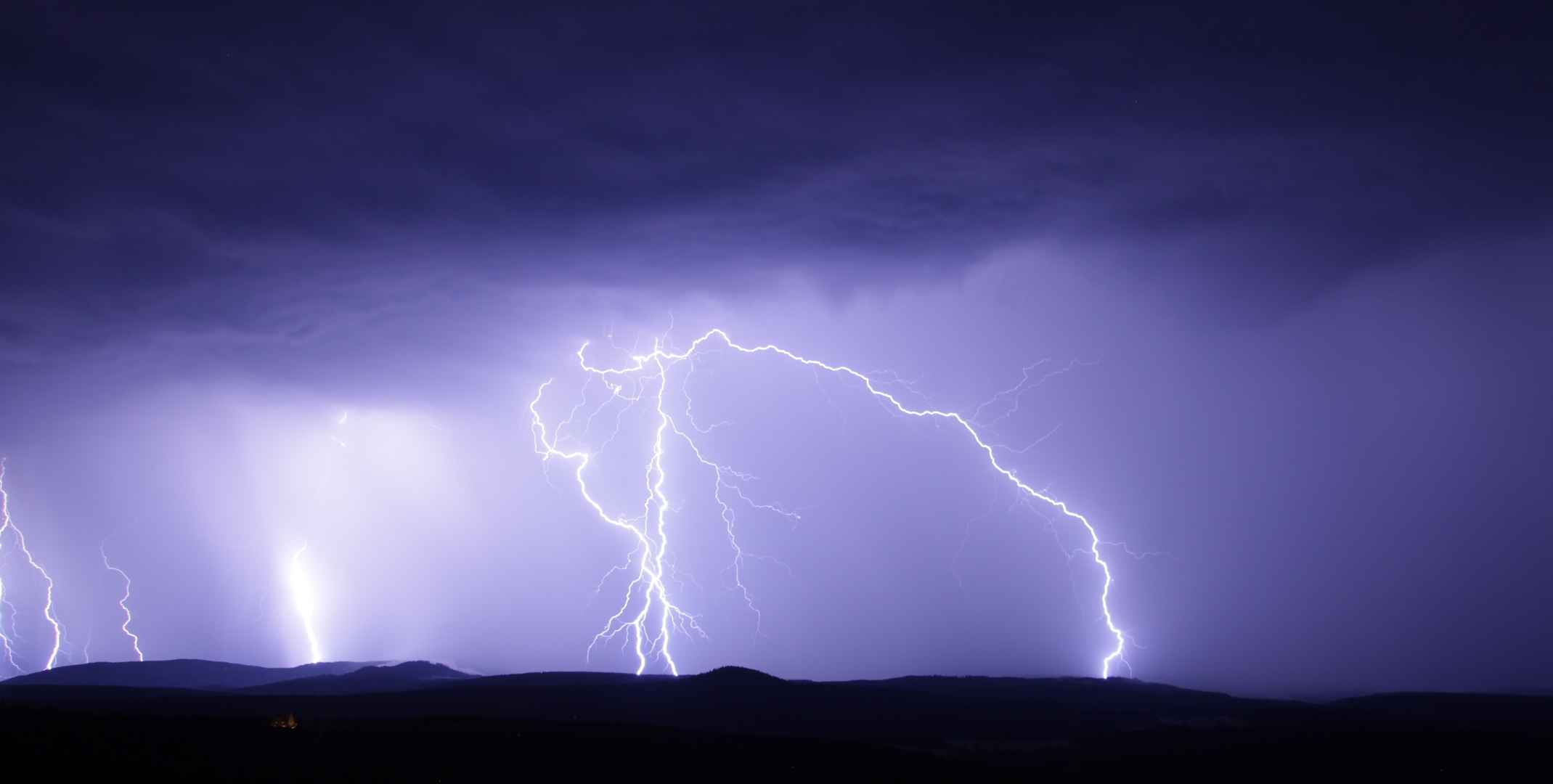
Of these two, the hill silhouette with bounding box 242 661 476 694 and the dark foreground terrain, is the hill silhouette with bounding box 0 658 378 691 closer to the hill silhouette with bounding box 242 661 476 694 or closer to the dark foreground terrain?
the hill silhouette with bounding box 242 661 476 694

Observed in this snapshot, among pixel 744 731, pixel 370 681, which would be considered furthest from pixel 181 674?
pixel 744 731

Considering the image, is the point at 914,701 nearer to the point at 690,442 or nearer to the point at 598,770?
the point at 598,770

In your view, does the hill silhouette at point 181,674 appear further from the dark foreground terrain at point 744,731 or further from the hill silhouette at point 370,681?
the dark foreground terrain at point 744,731

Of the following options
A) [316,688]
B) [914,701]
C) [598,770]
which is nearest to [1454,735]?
[914,701]

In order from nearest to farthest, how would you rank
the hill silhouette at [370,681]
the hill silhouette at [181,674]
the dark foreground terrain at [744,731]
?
the dark foreground terrain at [744,731]
the hill silhouette at [370,681]
the hill silhouette at [181,674]

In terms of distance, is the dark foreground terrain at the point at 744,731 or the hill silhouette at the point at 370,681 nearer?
the dark foreground terrain at the point at 744,731

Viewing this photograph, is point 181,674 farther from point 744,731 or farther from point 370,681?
point 744,731

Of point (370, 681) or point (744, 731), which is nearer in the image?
point (744, 731)

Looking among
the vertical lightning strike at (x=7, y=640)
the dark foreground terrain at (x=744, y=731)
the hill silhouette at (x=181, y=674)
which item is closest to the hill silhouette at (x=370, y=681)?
the dark foreground terrain at (x=744, y=731)

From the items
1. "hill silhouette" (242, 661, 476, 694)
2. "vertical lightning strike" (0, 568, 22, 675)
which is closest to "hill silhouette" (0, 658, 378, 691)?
"hill silhouette" (242, 661, 476, 694)
